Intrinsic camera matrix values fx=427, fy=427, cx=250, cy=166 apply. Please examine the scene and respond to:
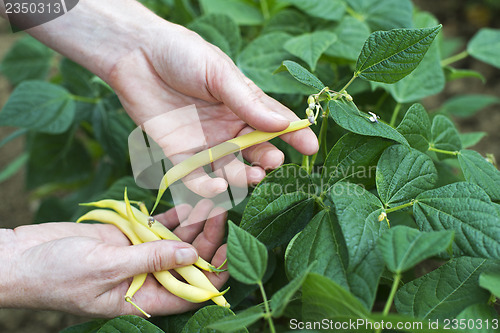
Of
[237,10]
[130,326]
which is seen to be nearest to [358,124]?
[130,326]

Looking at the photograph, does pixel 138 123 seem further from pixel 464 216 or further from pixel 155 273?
pixel 464 216

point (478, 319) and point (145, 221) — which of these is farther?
point (145, 221)

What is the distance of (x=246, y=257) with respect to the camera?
644 mm

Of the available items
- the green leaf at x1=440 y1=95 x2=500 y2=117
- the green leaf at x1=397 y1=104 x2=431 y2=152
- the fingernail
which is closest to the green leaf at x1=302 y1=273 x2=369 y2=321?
the fingernail

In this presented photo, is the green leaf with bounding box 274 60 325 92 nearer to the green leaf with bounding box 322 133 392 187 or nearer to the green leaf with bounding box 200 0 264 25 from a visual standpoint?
the green leaf with bounding box 322 133 392 187

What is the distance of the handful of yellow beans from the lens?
787 mm

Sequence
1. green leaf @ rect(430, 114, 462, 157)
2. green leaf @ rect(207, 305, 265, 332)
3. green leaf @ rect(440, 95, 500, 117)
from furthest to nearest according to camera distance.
A: green leaf @ rect(440, 95, 500, 117), green leaf @ rect(430, 114, 462, 157), green leaf @ rect(207, 305, 265, 332)

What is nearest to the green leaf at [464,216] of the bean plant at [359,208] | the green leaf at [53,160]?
the bean plant at [359,208]

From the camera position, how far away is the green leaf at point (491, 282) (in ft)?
2.00

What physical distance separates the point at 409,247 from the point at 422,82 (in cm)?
62

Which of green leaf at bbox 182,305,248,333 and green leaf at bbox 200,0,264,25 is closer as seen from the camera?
green leaf at bbox 182,305,248,333

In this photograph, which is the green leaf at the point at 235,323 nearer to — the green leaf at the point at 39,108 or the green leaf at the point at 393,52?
the green leaf at the point at 393,52

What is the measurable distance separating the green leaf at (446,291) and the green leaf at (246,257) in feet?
0.83

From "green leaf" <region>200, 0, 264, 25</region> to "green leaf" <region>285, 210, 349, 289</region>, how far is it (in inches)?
33.6
